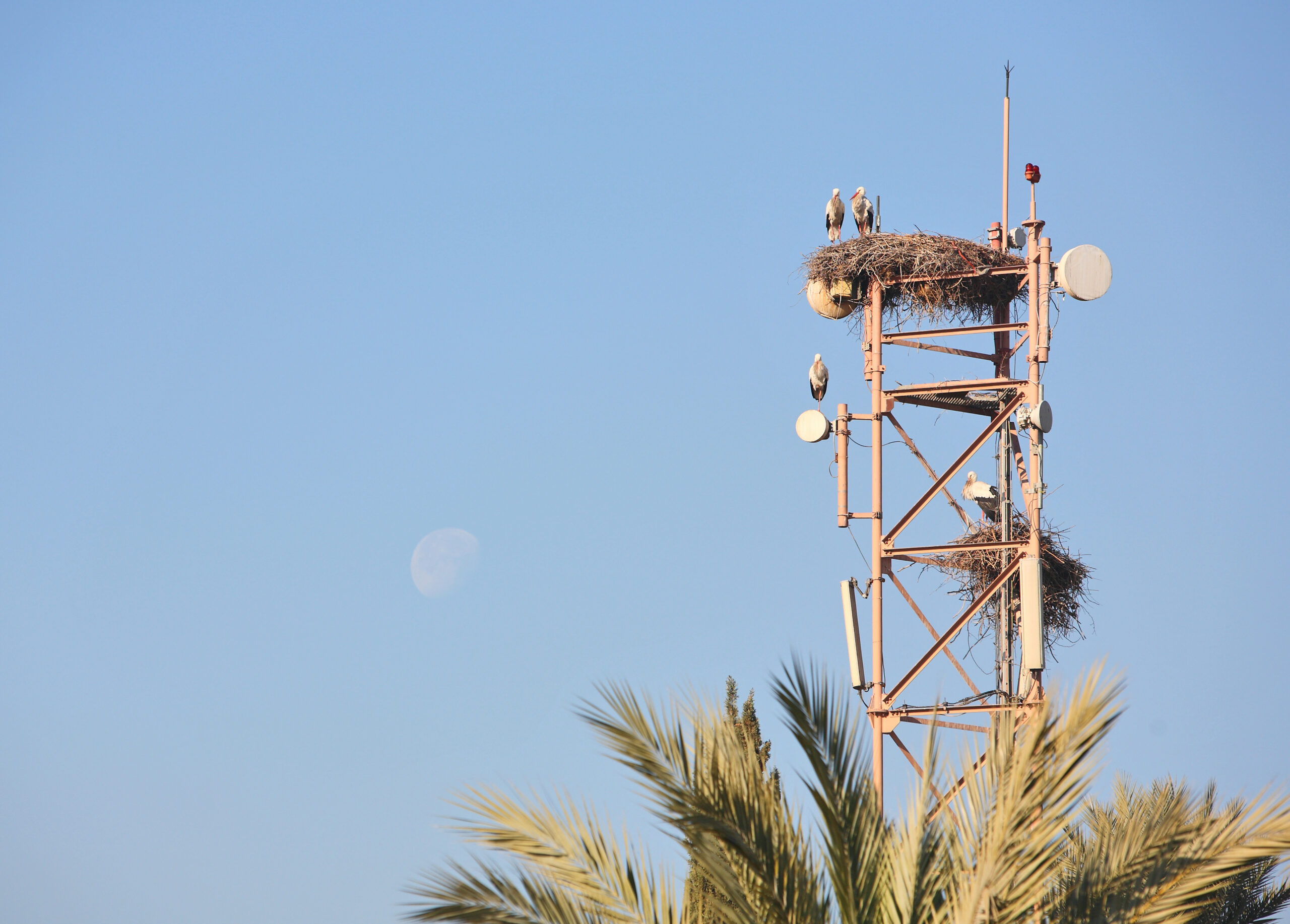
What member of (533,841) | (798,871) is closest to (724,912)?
(798,871)

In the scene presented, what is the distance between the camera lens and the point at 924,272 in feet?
52.7

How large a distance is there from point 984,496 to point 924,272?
7.52 feet

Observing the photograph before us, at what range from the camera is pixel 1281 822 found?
6672mm

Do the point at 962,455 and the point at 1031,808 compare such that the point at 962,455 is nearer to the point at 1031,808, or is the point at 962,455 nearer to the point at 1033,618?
the point at 1033,618

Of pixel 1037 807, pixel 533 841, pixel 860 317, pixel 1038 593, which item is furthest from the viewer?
pixel 860 317

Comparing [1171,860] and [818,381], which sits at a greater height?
[818,381]

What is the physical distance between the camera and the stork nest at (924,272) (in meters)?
16.0

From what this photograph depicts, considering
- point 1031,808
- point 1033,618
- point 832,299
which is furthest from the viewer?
point 832,299

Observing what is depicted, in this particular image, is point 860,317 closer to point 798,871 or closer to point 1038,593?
point 1038,593

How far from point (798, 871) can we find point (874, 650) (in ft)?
29.3

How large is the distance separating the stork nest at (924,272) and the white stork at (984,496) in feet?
5.36

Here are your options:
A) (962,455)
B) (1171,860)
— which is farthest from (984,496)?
(1171,860)

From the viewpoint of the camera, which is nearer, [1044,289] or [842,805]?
[842,805]

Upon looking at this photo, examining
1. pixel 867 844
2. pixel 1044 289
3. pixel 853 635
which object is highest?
pixel 1044 289
